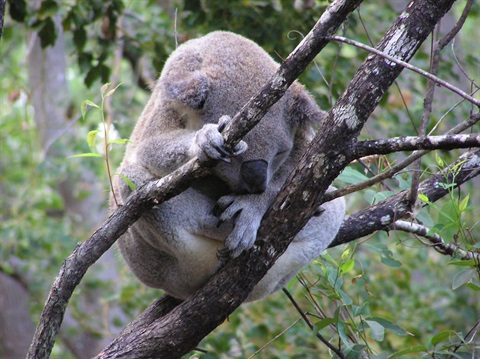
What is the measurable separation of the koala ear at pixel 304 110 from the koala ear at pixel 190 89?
45 centimetres

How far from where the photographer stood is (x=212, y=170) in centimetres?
282

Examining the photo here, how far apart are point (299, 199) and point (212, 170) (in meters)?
0.52

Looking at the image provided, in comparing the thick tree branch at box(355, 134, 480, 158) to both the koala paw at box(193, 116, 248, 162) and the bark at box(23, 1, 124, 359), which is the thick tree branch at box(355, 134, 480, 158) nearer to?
the koala paw at box(193, 116, 248, 162)

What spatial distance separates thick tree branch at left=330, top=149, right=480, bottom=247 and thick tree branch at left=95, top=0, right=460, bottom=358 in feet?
2.21

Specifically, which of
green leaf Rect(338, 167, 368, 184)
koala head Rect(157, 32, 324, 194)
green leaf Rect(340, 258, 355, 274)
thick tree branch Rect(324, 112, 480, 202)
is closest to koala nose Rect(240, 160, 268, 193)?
koala head Rect(157, 32, 324, 194)

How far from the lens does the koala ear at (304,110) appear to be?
2986mm

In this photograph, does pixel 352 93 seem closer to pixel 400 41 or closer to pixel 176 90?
pixel 400 41

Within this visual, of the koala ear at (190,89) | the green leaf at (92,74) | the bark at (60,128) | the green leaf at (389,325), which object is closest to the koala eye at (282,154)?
the koala ear at (190,89)

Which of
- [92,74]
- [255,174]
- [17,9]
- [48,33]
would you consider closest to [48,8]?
[48,33]

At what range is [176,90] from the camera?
9.32 ft

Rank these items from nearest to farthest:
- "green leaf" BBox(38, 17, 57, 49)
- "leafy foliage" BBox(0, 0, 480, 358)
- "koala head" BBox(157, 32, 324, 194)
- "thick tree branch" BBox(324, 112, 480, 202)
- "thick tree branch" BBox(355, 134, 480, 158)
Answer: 1. "thick tree branch" BBox(355, 134, 480, 158)
2. "thick tree branch" BBox(324, 112, 480, 202)
3. "koala head" BBox(157, 32, 324, 194)
4. "leafy foliage" BBox(0, 0, 480, 358)
5. "green leaf" BBox(38, 17, 57, 49)

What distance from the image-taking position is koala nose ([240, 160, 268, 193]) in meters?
2.68

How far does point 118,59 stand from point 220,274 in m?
4.47

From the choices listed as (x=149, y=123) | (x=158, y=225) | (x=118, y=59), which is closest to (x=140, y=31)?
(x=118, y=59)
